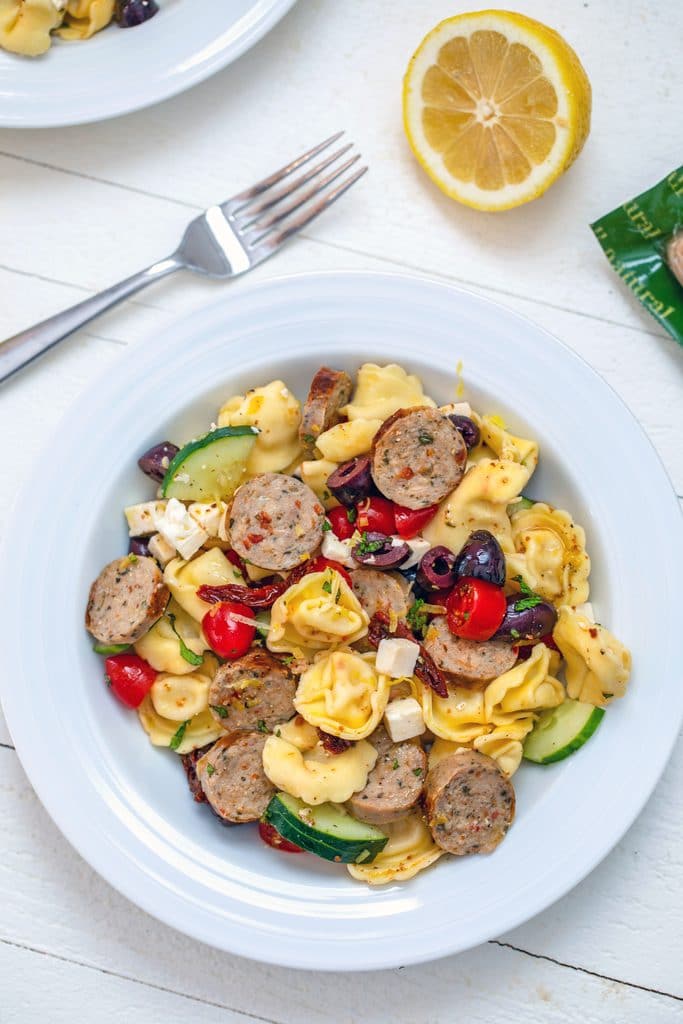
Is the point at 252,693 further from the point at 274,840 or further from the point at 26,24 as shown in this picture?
the point at 26,24

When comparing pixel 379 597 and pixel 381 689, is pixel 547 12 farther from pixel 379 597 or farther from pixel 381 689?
pixel 381 689

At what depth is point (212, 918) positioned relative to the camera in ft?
9.36

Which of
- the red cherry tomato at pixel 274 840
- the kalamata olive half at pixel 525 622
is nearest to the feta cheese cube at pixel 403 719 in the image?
the kalamata olive half at pixel 525 622

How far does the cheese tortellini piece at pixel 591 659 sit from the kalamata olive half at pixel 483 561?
0.29 metres

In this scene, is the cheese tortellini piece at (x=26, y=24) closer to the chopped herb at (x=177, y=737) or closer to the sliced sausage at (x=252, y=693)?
the sliced sausage at (x=252, y=693)

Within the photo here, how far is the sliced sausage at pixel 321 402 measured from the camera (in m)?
3.03

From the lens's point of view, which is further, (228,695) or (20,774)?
(20,774)

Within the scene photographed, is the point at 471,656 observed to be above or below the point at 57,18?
below

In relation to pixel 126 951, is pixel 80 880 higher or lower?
higher

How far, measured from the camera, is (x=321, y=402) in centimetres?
304

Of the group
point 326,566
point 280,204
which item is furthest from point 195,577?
point 280,204

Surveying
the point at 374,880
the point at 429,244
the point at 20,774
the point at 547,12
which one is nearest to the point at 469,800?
the point at 374,880

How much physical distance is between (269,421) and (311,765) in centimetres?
111

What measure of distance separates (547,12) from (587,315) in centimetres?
116
